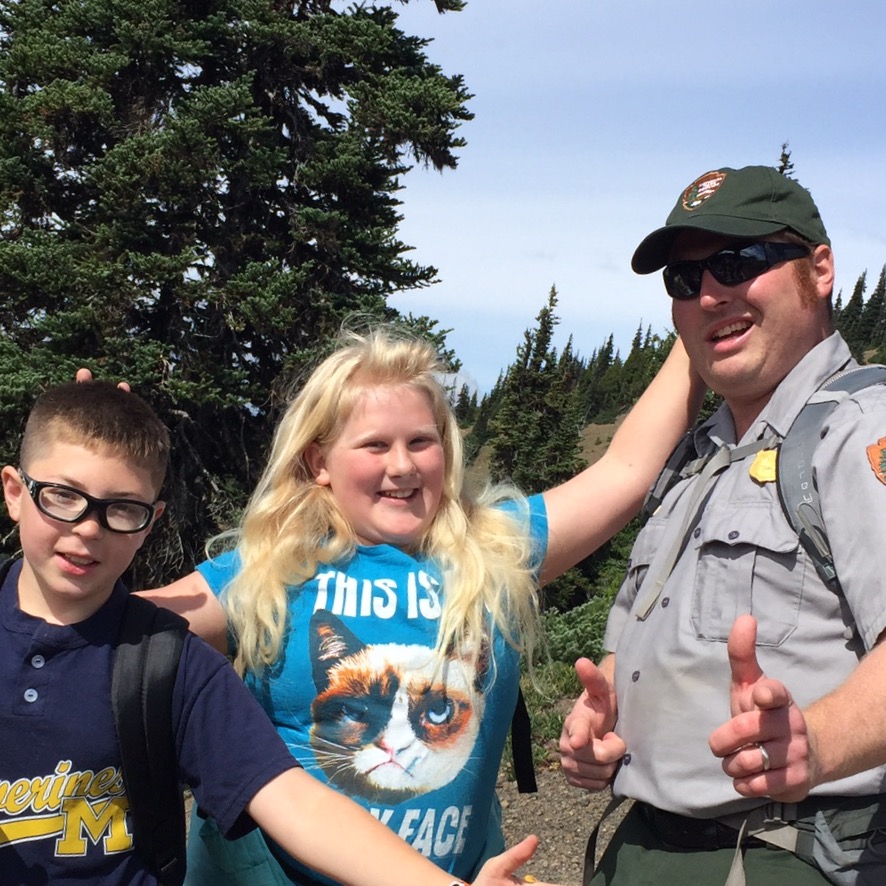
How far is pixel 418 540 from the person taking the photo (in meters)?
2.68

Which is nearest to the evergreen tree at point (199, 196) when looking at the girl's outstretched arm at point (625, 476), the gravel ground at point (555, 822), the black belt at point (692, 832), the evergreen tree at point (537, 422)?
the gravel ground at point (555, 822)

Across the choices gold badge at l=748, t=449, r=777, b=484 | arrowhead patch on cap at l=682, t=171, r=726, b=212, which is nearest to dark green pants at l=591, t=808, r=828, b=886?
gold badge at l=748, t=449, r=777, b=484

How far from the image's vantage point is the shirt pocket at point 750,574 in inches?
75.8

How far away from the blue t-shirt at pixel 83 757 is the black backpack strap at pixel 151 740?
28 mm

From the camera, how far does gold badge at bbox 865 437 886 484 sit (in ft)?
5.87

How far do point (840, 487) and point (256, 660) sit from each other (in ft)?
4.92

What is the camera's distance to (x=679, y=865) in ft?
6.68

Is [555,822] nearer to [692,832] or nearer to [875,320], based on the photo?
[692,832]

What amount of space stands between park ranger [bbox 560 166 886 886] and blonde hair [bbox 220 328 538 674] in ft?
1.15

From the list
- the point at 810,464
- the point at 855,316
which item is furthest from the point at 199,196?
the point at 855,316

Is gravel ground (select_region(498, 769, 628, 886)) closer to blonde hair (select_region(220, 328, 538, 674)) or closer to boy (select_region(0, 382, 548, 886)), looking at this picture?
blonde hair (select_region(220, 328, 538, 674))

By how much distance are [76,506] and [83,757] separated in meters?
0.54

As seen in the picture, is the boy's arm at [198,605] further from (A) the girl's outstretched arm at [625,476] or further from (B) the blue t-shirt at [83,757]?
(A) the girl's outstretched arm at [625,476]

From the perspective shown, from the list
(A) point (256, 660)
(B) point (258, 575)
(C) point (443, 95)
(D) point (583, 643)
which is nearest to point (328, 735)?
(A) point (256, 660)
